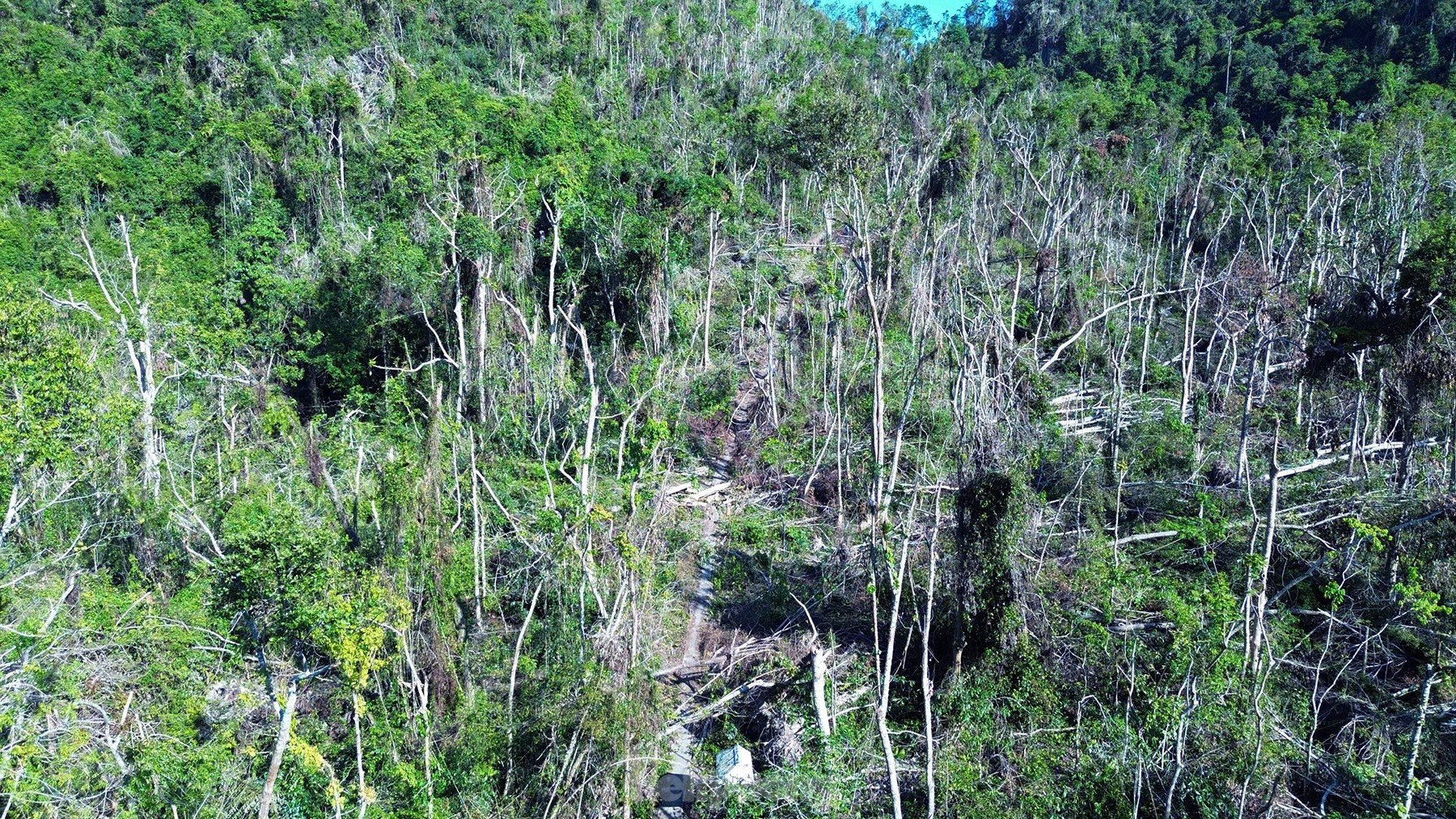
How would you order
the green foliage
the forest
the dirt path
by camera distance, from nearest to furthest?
the forest
the green foliage
the dirt path

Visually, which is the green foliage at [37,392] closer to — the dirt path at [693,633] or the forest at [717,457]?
the forest at [717,457]

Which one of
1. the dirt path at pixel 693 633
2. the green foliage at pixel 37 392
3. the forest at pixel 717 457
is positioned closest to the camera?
the forest at pixel 717 457

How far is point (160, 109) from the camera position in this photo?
36344 millimetres

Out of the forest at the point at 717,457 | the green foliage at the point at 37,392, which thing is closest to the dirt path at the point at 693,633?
the forest at the point at 717,457

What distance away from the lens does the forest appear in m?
10.9

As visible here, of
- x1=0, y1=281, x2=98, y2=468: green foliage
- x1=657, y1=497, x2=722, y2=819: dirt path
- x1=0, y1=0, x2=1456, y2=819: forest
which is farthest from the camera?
x1=657, y1=497, x2=722, y2=819: dirt path

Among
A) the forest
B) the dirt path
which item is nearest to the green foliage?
the forest

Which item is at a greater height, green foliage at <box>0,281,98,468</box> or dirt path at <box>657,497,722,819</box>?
green foliage at <box>0,281,98,468</box>

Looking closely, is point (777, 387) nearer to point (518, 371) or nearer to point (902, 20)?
point (518, 371)

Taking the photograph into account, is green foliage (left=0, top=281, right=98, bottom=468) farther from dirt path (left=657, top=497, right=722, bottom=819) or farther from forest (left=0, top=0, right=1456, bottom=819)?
dirt path (left=657, top=497, right=722, bottom=819)

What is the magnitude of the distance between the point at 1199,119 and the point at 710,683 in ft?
115

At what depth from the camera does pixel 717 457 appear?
2139 centimetres

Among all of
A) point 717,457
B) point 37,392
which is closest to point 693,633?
point 717,457

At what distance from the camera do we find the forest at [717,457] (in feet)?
35.7
